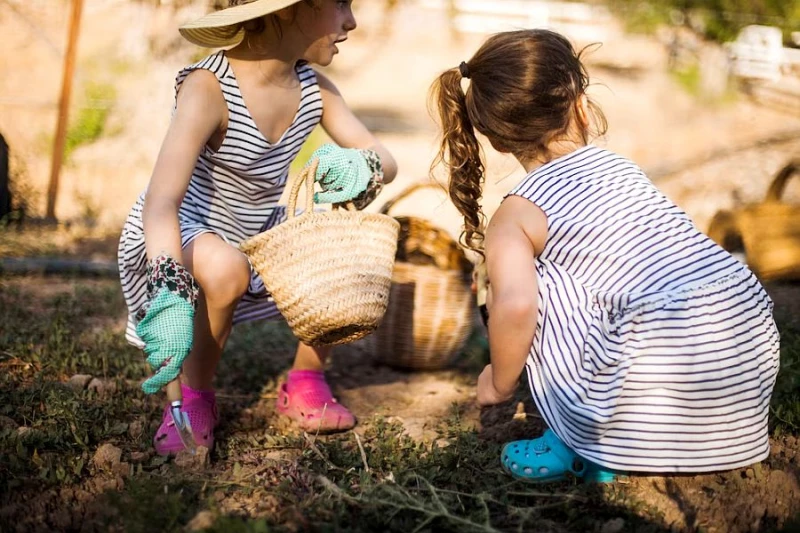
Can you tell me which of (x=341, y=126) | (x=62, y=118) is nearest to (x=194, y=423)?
(x=341, y=126)

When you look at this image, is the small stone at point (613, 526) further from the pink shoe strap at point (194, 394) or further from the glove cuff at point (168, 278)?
Answer: the pink shoe strap at point (194, 394)

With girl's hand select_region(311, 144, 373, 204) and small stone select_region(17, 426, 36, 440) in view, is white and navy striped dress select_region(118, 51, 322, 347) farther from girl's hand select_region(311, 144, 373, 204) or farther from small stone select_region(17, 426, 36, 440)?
small stone select_region(17, 426, 36, 440)

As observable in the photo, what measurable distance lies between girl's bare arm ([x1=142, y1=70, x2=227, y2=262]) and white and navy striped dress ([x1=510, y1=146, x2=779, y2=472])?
0.84 metres

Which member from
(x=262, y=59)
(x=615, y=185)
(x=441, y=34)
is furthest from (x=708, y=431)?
(x=441, y=34)

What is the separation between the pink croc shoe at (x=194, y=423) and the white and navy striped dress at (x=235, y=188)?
237mm

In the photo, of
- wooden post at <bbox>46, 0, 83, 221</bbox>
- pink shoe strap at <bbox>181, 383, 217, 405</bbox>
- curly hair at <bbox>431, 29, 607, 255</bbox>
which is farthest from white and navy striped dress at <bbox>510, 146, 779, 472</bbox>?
wooden post at <bbox>46, 0, 83, 221</bbox>

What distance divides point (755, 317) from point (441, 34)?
1256cm

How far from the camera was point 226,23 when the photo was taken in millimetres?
2314

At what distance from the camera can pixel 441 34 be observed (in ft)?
45.9

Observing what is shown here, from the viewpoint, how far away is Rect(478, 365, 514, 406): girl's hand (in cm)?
209

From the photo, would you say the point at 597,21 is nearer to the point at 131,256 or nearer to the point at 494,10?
the point at 494,10

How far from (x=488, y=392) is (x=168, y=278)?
797mm

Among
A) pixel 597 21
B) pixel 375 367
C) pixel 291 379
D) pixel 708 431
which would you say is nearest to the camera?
pixel 708 431

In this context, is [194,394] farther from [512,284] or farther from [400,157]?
[400,157]
